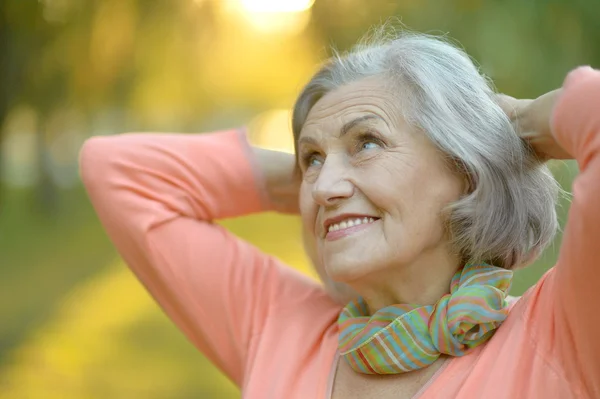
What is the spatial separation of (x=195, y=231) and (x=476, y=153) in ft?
2.10

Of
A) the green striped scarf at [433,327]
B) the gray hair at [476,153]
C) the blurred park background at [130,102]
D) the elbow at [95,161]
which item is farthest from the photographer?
the blurred park background at [130,102]

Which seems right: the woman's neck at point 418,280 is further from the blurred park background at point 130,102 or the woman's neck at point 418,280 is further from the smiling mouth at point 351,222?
the blurred park background at point 130,102

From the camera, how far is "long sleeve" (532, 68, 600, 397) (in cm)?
107

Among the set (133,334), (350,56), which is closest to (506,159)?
(350,56)

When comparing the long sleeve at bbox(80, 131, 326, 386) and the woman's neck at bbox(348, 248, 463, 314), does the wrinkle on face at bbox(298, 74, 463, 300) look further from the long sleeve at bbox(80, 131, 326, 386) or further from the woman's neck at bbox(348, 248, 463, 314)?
the long sleeve at bbox(80, 131, 326, 386)

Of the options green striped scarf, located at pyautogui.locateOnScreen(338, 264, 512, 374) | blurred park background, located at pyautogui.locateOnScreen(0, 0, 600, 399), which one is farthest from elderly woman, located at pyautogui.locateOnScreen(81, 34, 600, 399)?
blurred park background, located at pyautogui.locateOnScreen(0, 0, 600, 399)

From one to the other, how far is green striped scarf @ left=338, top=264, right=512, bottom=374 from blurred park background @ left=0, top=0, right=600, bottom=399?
1.92m

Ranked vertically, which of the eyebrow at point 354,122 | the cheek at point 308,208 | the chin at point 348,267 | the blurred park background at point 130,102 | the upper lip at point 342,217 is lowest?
the blurred park background at point 130,102

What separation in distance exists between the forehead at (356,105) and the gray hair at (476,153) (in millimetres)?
19

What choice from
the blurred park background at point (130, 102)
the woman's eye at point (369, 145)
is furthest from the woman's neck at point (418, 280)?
the blurred park background at point (130, 102)

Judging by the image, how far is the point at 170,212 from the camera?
1.75 m

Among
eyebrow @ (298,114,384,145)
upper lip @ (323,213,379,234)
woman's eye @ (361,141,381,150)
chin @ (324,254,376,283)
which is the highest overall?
eyebrow @ (298,114,384,145)

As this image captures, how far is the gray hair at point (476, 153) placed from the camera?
1.42 metres

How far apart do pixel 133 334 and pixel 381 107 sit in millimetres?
2364
